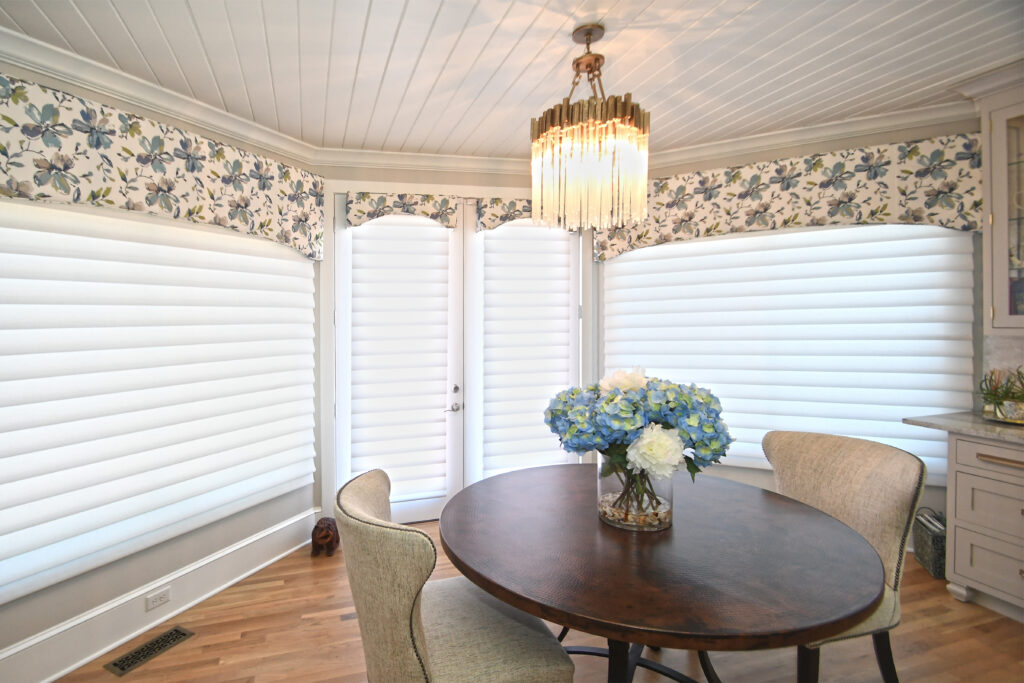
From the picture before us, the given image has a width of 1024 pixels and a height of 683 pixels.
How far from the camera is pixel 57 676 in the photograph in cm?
204

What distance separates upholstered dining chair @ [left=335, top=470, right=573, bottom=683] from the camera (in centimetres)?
119

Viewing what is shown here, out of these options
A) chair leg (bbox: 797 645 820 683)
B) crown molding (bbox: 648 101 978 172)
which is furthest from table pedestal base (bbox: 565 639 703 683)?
crown molding (bbox: 648 101 978 172)

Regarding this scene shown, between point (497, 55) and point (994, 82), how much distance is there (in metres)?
2.32

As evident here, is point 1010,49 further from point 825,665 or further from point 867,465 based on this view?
point 825,665

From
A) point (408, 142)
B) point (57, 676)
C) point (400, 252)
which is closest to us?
point (57, 676)

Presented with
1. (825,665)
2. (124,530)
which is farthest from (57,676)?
(825,665)

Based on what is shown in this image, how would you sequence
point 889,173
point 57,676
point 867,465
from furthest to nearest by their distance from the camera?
point 889,173
point 57,676
point 867,465

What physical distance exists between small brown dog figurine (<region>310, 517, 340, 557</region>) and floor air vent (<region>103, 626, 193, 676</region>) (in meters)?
0.81

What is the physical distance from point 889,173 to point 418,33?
259 centimetres

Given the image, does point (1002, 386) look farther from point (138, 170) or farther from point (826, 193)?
point (138, 170)

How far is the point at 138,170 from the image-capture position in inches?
91.0

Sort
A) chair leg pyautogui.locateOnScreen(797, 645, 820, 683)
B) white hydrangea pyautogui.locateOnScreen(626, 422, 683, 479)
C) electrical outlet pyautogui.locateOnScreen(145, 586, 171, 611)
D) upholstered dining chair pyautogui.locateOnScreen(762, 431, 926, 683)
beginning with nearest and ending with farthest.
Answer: white hydrangea pyautogui.locateOnScreen(626, 422, 683, 479), chair leg pyautogui.locateOnScreen(797, 645, 820, 683), upholstered dining chair pyautogui.locateOnScreen(762, 431, 926, 683), electrical outlet pyautogui.locateOnScreen(145, 586, 171, 611)

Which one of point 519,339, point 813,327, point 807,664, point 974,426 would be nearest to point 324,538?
point 519,339

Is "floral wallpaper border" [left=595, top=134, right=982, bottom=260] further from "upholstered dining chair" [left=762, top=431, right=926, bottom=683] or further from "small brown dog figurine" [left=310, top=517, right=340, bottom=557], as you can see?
"small brown dog figurine" [left=310, top=517, right=340, bottom=557]
